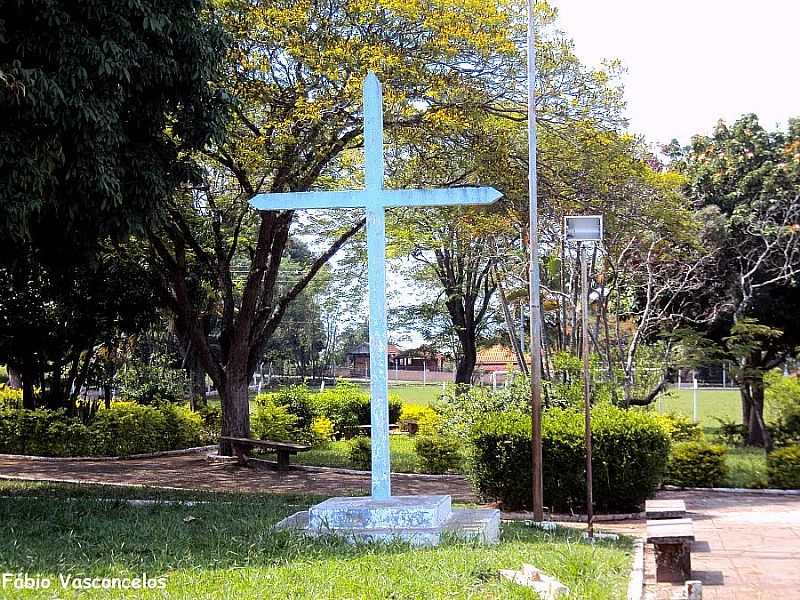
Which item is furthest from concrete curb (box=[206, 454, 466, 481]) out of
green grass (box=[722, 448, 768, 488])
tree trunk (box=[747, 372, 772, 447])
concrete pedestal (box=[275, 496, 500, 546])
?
concrete pedestal (box=[275, 496, 500, 546])

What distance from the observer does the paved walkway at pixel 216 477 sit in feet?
46.9

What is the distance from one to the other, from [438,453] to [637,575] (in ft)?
29.4

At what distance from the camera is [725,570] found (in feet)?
28.3

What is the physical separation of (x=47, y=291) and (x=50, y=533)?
10.3 metres

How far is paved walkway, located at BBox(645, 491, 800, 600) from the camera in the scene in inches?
304

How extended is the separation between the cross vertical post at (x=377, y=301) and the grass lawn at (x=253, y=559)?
114cm

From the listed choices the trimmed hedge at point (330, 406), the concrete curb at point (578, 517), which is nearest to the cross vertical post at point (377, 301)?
the concrete curb at point (578, 517)

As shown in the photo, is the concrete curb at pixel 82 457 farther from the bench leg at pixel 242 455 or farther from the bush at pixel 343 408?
the bush at pixel 343 408

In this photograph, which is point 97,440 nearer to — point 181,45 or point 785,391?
point 181,45

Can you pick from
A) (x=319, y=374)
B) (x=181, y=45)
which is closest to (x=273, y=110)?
(x=181, y=45)

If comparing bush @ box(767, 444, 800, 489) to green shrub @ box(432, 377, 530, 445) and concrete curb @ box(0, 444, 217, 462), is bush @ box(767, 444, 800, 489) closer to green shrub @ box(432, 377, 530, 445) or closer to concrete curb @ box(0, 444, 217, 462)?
green shrub @ box(432, 377, 530, 445)

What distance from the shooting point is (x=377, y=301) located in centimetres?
812

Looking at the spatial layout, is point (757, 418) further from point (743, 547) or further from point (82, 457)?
point (82, 457)

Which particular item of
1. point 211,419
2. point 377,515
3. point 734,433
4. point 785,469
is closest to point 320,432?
point 211,419
